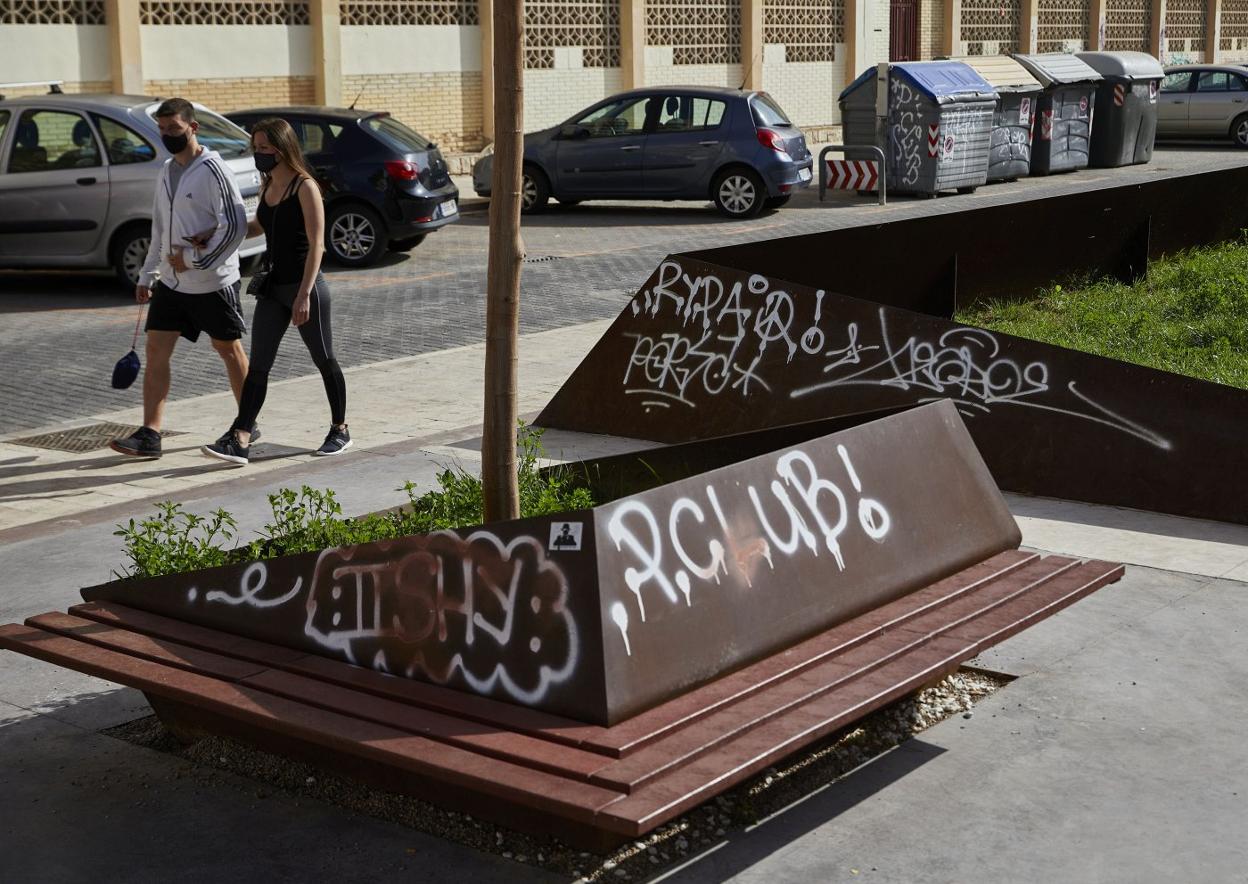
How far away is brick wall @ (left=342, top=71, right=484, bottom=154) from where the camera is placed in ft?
80.4

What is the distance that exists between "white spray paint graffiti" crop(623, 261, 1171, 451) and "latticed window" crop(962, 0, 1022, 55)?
102 ft

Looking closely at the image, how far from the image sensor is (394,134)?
52.8 feet

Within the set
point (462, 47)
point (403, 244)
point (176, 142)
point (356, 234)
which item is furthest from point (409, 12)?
point (176, 142)

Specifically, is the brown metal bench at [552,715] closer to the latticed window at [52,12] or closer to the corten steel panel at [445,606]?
the corten steel panel at [445,606]

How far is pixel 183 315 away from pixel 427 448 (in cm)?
138

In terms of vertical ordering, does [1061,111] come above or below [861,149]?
above

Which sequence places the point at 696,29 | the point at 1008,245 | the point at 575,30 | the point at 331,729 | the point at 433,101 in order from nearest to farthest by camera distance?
the point at 331,729, the point at 1008,245, the point at 433,101, the point at 575,30, the point at 696,29

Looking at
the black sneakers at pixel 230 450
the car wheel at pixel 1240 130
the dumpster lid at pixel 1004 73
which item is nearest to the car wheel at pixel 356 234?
the black sneakers at pixel 230 450

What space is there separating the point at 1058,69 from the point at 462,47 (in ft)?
29.8

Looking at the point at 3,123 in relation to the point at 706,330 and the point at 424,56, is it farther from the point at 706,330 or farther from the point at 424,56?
the point at 424,56

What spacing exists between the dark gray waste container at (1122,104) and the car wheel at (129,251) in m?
16.3

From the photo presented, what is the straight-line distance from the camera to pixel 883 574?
446 cm

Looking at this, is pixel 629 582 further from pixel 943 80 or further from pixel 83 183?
pixel 943 80

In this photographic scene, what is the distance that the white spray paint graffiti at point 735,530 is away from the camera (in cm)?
378
